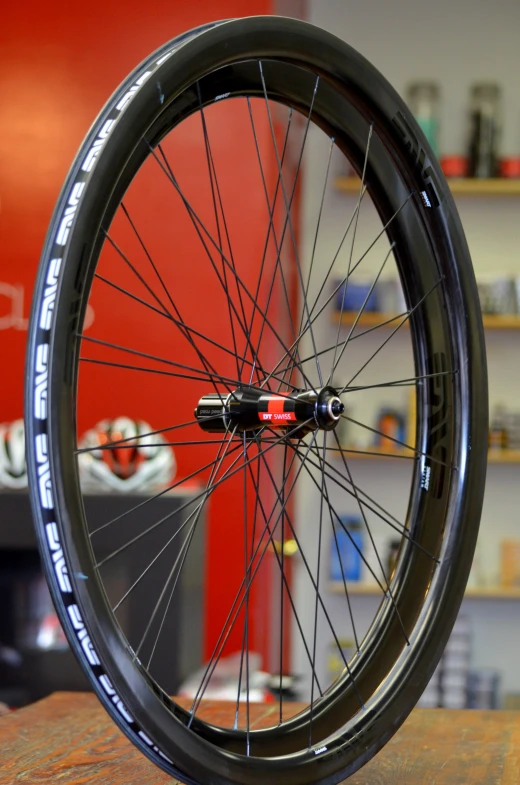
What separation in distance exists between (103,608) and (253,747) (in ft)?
0.79

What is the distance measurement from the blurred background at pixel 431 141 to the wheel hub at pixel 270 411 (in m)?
2.47

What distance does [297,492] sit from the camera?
3.50m

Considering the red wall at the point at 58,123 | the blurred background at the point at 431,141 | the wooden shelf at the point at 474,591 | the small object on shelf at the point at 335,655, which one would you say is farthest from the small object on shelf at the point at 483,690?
the red wall at the point at 58,123

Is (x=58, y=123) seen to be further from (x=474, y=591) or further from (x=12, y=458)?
(x=474, y=591)

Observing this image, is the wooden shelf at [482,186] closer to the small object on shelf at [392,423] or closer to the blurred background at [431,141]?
the blurred background at [431,141]

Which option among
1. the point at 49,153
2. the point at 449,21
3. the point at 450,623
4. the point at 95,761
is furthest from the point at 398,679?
the point at 449,21

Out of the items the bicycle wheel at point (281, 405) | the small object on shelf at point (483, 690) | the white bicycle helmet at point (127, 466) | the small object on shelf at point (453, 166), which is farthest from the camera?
the small object on shelf at point (453, 166)

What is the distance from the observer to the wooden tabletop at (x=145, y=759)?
75cm

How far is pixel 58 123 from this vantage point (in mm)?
3312

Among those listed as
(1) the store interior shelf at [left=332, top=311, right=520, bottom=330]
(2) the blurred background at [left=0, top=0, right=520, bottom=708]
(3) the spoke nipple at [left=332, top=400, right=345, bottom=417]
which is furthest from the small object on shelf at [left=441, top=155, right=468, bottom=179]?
(3) the spoke nipple at [left=332, top=400, right=345, bottom=417]

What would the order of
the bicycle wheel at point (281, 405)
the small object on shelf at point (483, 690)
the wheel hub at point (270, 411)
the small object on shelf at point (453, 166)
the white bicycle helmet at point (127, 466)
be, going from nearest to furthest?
the bicycle wheel at point (281, 405)
the wheel hub at point (270, 411)
the white bicycle helmet at point (127, 466)
the small object on shelf at point (483, 690)
the small object on shelf at point (453, 166)

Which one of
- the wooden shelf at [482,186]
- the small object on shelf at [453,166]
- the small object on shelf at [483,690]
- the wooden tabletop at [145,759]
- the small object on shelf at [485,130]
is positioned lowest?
the small object on shelf at [483,690]

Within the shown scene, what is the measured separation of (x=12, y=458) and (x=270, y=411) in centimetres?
195

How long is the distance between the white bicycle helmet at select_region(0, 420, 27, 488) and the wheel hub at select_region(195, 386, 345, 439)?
188cm
